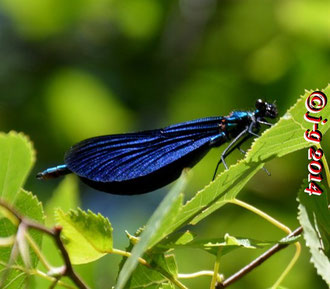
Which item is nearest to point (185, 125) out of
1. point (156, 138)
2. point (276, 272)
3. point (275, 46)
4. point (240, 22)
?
point (156, 138)

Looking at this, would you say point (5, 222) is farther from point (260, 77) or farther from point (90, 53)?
point (90, 53)

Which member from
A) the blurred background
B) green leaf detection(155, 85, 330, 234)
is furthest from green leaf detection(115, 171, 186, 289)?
the blurred background

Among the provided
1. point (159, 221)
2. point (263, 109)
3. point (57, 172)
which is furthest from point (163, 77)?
point (159, 221)

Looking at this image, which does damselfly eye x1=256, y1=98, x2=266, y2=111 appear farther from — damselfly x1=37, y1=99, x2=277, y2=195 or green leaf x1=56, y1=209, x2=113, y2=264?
green leaf x1=56, y1=209, x2=113, y2=264

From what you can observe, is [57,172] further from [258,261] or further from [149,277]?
[258,261]

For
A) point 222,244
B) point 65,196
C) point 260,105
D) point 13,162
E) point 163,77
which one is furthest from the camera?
point 163,77

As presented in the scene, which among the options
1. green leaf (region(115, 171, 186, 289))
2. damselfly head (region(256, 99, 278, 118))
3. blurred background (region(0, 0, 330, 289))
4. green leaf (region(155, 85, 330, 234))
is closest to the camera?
green leaf (region(115, 171, 186, 289))
